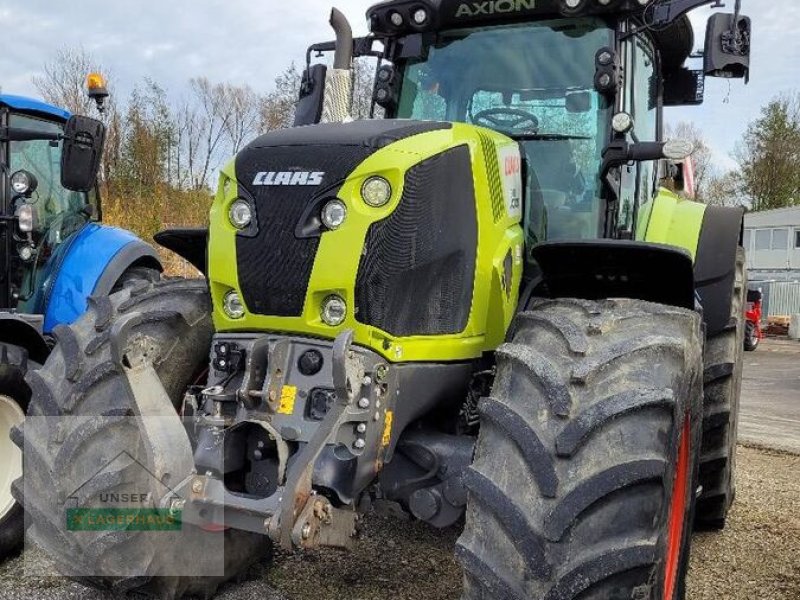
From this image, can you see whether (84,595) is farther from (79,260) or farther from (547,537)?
(79,260)

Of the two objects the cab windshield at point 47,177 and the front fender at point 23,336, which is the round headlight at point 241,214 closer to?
the front fender at point 23,336

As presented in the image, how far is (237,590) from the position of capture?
142 inches

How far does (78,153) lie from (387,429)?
3.67 metres

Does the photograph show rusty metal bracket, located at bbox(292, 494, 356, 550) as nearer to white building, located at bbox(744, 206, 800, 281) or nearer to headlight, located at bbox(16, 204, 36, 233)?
headlight, located at bbox(16, 204, 36, 233)

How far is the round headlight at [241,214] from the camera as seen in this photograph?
9.28 feet

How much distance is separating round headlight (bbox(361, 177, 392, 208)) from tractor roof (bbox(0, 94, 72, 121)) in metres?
3.94

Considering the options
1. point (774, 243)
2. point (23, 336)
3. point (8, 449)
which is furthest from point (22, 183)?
point (774, 243)

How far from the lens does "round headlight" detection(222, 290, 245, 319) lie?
9.34ft

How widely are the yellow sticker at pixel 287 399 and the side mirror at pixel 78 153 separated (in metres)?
3.41

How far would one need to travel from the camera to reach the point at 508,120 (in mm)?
3727

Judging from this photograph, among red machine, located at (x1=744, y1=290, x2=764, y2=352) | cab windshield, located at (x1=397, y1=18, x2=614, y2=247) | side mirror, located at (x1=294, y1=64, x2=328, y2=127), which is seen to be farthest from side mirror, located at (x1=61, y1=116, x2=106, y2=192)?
red machine, located at (x1=744, y1=290, x2=764, y2=352)

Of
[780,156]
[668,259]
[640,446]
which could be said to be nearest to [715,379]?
[668,259]

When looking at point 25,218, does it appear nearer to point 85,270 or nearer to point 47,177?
point 47,177

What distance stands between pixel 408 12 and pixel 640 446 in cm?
247
